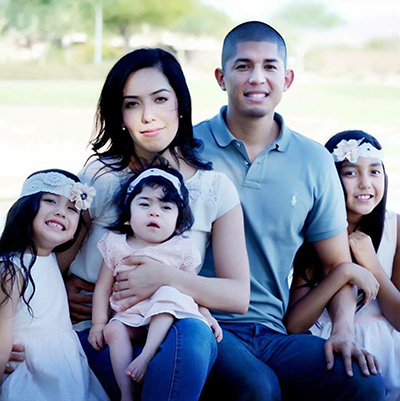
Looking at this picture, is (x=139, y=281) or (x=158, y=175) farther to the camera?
(x=158, y=175)

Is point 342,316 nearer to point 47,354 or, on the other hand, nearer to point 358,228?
point 358,228

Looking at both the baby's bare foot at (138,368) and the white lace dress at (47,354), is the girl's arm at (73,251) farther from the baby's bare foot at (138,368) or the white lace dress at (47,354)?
the baby's bare foot at (138,368)

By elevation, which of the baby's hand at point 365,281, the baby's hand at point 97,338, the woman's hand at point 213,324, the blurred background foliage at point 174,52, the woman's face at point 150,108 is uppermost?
the blurred background foliage at point 174,52

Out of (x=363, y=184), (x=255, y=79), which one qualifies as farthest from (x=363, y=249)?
(x=255, y=79)

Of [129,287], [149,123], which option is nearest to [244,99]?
[149,123]

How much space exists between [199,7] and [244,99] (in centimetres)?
4308

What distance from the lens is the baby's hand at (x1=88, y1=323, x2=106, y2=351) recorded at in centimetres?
269

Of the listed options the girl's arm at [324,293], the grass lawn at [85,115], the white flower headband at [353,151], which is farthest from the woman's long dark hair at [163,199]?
the grass lawn at [85,115]

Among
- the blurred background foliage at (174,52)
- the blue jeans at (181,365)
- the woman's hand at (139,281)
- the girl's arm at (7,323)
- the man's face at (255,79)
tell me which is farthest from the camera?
the blurred background foliage at (174,52)

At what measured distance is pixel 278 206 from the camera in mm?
3082

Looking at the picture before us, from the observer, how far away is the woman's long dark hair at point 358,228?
3221 millimetres

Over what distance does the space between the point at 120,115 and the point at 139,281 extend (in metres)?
0.71

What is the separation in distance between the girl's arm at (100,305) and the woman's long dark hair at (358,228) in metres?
0.87

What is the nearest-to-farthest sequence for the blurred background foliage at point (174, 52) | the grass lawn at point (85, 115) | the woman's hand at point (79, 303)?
the woman's hand at point (79, 303), the grass lawn at point (85, 115), the blurred background foliage at point (174, 52)
